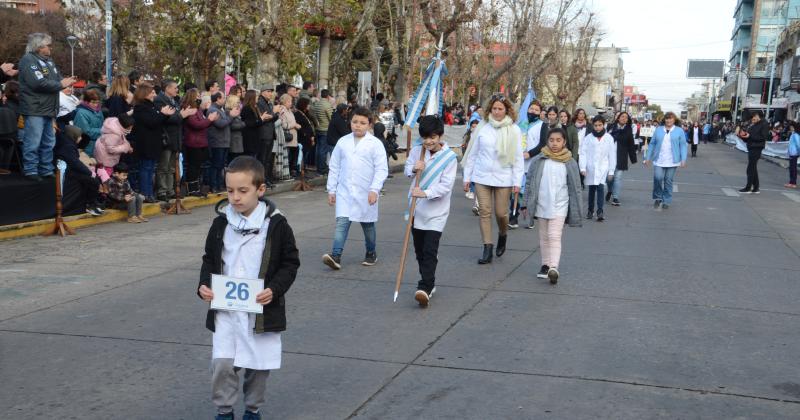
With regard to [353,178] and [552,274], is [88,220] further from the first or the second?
[552,274]

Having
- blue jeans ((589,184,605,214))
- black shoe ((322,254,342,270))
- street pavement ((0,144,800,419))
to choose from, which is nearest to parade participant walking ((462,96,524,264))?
street pavement ((0,144,800,419))

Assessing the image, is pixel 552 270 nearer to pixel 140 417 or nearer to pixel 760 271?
pixel 760 271

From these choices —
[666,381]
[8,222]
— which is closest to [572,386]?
[666,381]

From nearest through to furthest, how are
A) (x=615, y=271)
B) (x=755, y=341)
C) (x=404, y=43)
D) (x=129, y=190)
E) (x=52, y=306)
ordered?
Answer: (x=755, y=341) → (x=52, y=306) → (x=615, y=271) → (x=129, y=190) → (x=404, y=43)

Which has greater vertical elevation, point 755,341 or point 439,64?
point 439,64

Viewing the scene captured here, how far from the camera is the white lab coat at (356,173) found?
375 inches

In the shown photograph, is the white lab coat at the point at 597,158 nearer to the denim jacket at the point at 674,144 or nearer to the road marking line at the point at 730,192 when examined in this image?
the denim jacket at the point at 674,144

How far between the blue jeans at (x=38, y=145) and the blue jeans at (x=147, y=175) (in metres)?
1.61

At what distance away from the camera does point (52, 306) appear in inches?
295

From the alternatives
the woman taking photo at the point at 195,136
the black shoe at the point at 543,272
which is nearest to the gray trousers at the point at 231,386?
the black shoe at the point at 543,272

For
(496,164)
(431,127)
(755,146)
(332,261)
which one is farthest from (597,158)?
(755,146)

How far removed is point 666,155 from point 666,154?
0.08ft

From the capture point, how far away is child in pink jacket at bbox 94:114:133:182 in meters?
12.5

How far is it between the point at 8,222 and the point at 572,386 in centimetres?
826
